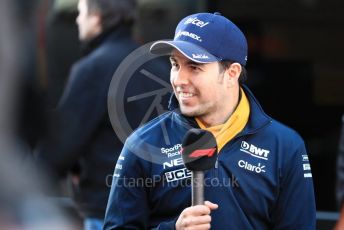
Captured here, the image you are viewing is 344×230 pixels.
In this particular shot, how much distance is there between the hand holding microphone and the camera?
3.69 metres

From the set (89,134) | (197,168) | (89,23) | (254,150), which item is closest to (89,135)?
(89,134)

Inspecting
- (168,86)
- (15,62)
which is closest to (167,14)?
(168,86)

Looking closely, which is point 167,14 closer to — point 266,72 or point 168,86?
point 266,72

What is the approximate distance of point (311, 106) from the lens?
809 centimetres

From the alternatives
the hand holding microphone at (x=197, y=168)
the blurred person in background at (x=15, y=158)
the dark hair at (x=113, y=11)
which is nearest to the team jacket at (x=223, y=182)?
the hand holding microphone at (x=197, y=168)

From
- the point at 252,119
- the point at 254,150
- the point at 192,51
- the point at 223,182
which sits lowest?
the point at 223,182

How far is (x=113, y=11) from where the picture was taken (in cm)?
568

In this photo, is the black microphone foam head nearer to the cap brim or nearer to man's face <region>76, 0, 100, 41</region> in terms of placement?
the cap brim

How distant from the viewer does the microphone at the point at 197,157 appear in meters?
3.69

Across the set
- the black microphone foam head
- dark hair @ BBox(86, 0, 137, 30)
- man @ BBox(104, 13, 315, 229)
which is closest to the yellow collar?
man @ BBox(104, 13, 315, 229)

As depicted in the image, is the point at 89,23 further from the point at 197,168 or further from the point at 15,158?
the point at 197,168

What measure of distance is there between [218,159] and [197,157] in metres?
0.28

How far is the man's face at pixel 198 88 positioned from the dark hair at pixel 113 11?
163cm

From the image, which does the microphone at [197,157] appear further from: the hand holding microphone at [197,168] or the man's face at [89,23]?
the man's face at [89,23]
